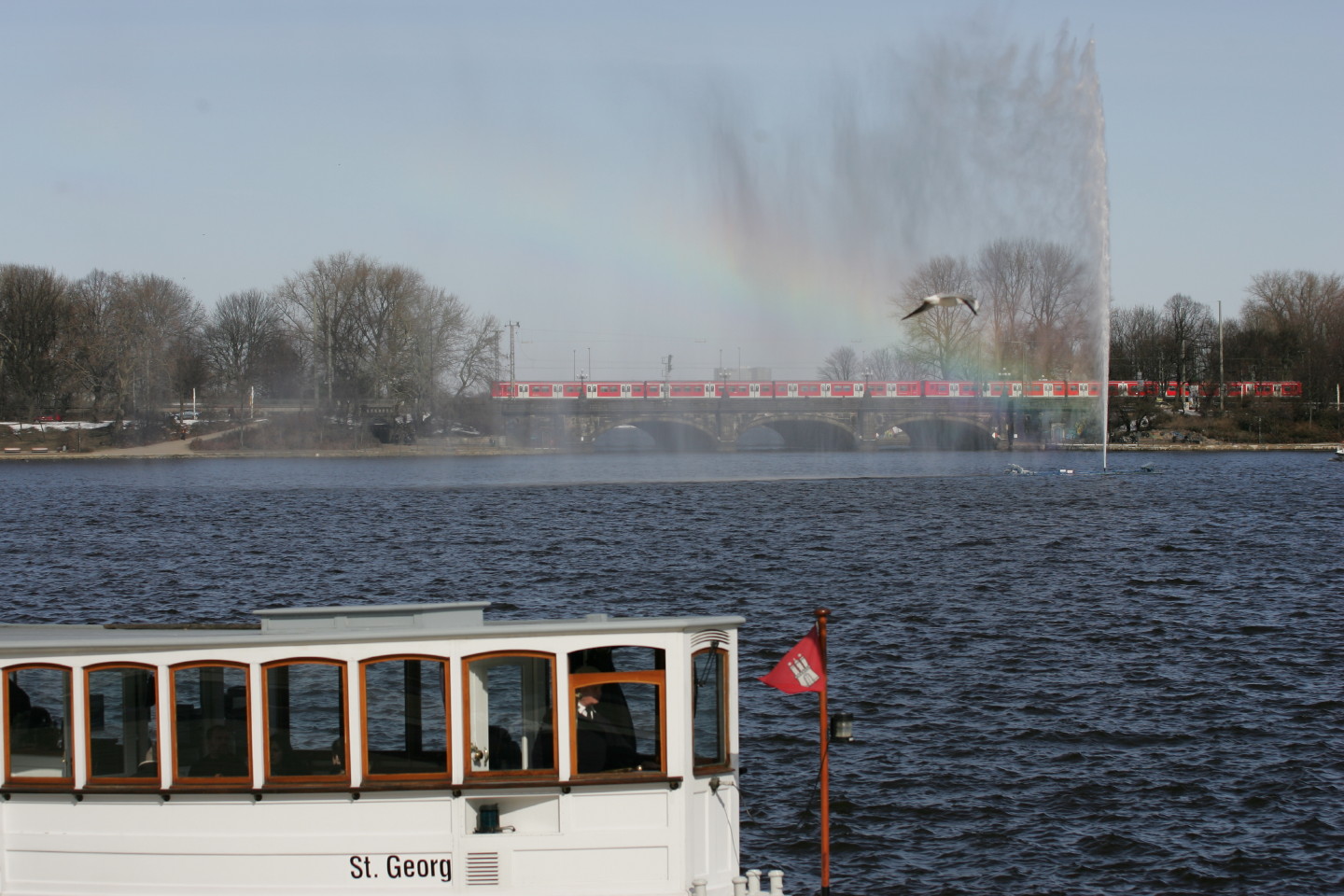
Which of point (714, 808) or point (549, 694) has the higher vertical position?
point (549, 694)

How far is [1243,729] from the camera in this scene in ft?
84.1

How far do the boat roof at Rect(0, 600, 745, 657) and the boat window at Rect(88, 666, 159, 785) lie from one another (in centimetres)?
48

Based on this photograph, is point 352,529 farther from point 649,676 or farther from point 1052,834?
point 649,676

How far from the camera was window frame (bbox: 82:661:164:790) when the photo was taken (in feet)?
43.7

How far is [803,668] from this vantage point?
1506cm

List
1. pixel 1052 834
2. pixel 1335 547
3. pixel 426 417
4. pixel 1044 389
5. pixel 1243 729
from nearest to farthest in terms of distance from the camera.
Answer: pixel 1052 834 < pixel 1243 729 < pixel 1335 547 < pixel 1044 389 < pixel 426 417

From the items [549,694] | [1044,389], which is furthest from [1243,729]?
[1044,389]

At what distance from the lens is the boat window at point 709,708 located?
13672 millimetres

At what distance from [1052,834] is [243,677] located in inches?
505

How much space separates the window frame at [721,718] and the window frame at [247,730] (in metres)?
4.54

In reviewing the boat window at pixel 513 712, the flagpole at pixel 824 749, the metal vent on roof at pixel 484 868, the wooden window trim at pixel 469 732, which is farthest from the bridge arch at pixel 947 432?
the metal vent on roof at pixel 484 868

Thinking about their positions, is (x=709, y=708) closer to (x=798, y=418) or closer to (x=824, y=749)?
(x=824, y=749)

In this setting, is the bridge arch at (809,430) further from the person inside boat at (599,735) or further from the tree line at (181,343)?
the person inside boat at (599,735)

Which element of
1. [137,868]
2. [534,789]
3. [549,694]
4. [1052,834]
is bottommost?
[1052,834]
